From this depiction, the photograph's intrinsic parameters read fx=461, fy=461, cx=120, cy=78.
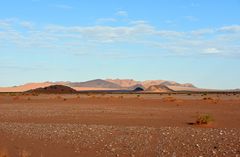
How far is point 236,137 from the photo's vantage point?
58.2ft

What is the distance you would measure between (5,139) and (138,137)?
5.92 m

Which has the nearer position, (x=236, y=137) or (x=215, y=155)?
(x=215, y=155)

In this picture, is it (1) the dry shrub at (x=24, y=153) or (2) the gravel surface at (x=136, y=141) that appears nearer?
(2) the gravel surface at (x=136, y=141)

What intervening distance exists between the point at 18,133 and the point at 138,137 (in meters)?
6.49

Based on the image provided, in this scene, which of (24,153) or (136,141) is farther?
(136,141)

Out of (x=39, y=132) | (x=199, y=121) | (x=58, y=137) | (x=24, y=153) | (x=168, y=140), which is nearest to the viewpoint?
(x=24, y=153)

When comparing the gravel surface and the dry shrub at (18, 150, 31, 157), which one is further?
the dry shrub at (18, 150, 31, 157)

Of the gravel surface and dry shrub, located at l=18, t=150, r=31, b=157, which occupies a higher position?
the gravel surface

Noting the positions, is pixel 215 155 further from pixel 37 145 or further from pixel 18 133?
pixel 18 133

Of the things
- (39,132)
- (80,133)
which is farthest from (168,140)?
(39,132)

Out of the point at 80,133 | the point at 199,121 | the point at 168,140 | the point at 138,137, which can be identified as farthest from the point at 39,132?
the point at 199,121

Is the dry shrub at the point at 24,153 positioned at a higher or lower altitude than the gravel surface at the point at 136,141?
lower

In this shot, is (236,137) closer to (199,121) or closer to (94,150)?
(94,150)

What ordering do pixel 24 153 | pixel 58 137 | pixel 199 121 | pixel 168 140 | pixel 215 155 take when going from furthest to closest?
1. pixel 199 121
2. pixel 58 137
3. pixel 168 140
4. pixel 24 153
5. pixel 215 155
